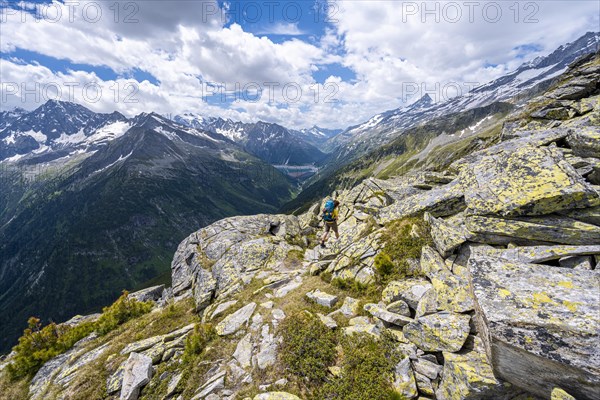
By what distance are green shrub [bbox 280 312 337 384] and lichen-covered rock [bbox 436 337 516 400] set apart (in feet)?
14.4

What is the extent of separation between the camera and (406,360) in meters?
9.68

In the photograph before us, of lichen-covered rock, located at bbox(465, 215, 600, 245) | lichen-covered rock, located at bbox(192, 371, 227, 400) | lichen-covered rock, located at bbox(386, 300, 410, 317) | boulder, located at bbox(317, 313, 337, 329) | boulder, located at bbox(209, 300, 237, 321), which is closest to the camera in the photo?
lichen-covered rock, located at bbox(465, 215, 600, 245)

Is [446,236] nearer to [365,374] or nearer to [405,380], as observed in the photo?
[405,380]

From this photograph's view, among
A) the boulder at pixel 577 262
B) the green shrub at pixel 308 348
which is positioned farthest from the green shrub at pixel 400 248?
the boulder at pixel 577 262

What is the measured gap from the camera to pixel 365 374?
9906 mm

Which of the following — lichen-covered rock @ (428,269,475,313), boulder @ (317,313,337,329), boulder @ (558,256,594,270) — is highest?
boulder @ (558,256,594,270)

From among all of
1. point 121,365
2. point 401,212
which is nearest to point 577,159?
point 401,212

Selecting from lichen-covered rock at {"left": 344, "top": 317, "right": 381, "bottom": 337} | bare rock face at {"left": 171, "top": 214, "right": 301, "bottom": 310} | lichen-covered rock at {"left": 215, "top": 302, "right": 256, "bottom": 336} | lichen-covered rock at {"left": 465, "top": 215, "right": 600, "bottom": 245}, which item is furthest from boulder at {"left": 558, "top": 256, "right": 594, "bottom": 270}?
bare rock face at {"left": 171, "top": 214, "right": 301, "bottom": 310}

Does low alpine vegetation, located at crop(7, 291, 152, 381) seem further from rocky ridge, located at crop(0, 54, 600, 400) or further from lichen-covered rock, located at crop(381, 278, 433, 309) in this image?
lichen-covered rock, located at crop(381, 278, 433, 309)

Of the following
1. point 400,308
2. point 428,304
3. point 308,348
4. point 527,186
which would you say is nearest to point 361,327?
point 400,308

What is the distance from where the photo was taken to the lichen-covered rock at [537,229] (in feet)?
35.1

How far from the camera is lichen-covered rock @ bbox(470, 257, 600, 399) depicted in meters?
6.63

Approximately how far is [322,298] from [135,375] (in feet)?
35.2

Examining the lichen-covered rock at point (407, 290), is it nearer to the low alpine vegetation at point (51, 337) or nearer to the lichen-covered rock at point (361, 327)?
the lichen-covered rock at point (361, 327)
